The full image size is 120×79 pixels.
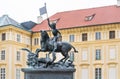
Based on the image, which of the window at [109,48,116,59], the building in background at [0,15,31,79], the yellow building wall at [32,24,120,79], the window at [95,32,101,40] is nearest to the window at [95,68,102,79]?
the yellow building wall at [32,24,120,79]

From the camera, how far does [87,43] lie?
50.8 meters

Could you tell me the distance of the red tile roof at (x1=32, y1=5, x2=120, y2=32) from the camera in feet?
167

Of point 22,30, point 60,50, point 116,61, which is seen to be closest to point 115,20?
point 116,61

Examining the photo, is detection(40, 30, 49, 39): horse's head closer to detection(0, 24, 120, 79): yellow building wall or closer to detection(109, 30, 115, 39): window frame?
detection(0, 24, 120, 79): yellow building wall

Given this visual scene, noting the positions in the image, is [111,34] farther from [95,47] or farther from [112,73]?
[112,73]

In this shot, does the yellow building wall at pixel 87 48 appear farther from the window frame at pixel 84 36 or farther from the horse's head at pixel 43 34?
the horse's head at pixel 43 34

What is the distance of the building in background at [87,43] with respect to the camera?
49.0m

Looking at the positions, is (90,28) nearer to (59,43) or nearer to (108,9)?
(108,9)

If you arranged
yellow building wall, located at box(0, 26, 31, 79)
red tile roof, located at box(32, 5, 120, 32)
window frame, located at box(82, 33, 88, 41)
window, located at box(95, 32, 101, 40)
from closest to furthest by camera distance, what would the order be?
1. window, located at box(95, 32, 101, 40)
2. yellow building wall, located at box(0, 26, 31, 79)
3. red tile roof, located at box(32, 5, 120, 32)
4. window frame, located at box(82, 33, 88, 41)

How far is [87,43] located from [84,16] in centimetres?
554

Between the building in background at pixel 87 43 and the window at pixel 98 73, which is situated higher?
the building in background at pixel 87 43

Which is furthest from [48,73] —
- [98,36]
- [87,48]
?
[87,48]

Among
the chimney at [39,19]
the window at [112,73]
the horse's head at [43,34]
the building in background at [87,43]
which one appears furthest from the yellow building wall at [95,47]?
the horse's head at [43,34]

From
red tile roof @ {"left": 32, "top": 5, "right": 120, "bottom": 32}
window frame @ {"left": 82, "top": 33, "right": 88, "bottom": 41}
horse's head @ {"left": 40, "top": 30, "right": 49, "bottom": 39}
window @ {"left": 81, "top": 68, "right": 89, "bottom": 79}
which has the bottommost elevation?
window @ {"left": 81, "top": 68, "right": 89, "bottom": 79}
